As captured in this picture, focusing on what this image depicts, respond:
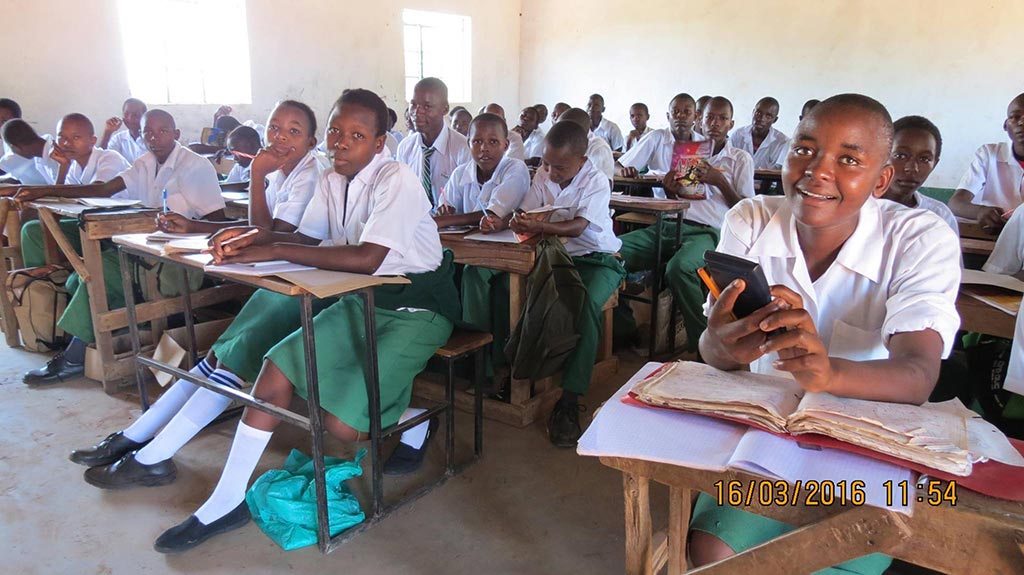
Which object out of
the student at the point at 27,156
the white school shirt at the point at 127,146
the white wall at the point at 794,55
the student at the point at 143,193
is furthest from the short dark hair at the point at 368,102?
the white wall at the point at 794,55

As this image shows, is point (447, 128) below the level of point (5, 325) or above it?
above

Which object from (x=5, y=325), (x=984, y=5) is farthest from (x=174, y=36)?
(x=984, y=5)

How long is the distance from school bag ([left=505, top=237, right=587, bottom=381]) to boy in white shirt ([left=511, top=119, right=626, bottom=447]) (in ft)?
0.27

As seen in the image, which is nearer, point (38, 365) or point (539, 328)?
point (539, 328)

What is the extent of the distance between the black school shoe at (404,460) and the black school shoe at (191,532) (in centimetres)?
54

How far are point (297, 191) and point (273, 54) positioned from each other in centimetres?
642

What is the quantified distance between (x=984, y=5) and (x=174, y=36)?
7.95m

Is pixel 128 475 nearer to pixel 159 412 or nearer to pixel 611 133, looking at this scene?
pixel 159 412

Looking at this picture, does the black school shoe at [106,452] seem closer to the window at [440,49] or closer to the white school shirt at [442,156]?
the white school shirt at [442,156]

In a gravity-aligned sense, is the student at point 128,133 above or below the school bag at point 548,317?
above

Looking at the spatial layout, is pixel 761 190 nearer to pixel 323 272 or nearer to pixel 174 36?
pixel 323 272

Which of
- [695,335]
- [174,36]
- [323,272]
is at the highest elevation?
[174,36]

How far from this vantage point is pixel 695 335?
3.33 meters

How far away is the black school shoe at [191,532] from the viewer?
75.9 inches
